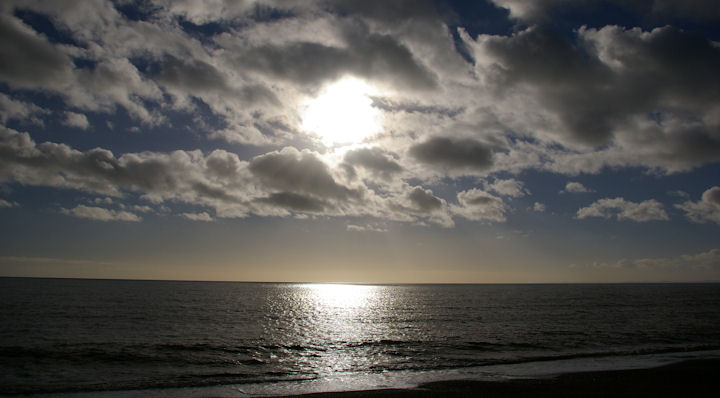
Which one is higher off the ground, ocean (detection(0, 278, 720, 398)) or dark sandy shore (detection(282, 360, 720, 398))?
dark sandy shore (detection(282, 360, 720, 398))

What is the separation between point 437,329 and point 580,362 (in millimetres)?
23270

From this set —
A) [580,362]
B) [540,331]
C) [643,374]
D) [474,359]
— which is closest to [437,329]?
[540,331]

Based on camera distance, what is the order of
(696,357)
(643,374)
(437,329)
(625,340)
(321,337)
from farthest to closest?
(437,329)
(321,337)
(625,340)
(696,357)
(643,374)

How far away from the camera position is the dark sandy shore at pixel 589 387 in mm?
18812

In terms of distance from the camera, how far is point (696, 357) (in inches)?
1166

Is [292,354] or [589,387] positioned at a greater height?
[589,387]

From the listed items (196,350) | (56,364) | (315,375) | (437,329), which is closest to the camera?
(315,375)

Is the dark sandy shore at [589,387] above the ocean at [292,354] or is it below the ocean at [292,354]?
above

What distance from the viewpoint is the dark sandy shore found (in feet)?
61.7

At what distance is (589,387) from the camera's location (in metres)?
19.9

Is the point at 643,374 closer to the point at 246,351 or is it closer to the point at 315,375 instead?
the point at 315,375

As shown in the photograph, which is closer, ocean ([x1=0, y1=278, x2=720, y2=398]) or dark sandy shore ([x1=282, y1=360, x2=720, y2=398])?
dark sandy shore ([x1=282, y1=360, x2=720, y2=398])

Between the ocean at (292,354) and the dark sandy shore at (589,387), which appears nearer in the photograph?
the dark sandy shore at (589,387)

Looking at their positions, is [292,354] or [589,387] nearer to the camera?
[589,387]
